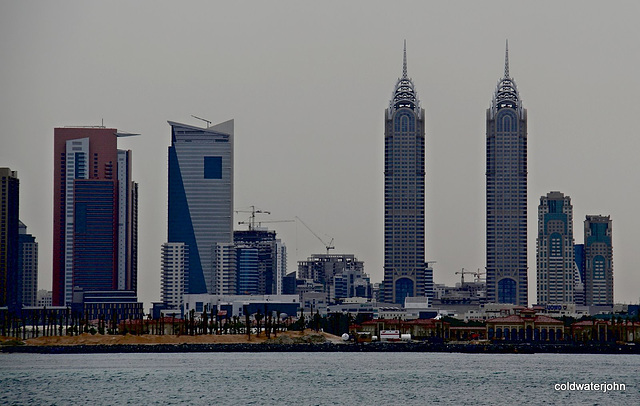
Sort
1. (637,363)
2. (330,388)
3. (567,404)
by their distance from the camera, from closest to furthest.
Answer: (567,404)
(330,388)
(637,363)

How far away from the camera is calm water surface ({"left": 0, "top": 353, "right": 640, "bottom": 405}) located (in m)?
128

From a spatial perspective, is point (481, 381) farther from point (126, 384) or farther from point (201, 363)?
point (201, 363)

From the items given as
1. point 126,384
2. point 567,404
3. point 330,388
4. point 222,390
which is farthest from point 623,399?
point 126,384

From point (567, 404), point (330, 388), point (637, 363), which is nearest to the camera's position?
point (567, 404)

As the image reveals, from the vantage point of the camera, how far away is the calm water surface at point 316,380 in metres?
128

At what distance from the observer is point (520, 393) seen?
133 metres

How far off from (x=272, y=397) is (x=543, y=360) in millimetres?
67817

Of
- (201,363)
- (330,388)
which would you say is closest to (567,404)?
(330,388)

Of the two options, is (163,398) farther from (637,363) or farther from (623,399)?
(637,363)

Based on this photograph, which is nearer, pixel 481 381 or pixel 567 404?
pixel 567 404

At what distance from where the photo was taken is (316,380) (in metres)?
150

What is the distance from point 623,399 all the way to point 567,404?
8.60 m

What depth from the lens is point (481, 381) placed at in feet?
483

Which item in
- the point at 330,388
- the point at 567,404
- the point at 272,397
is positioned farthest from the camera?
the point at 330,388
